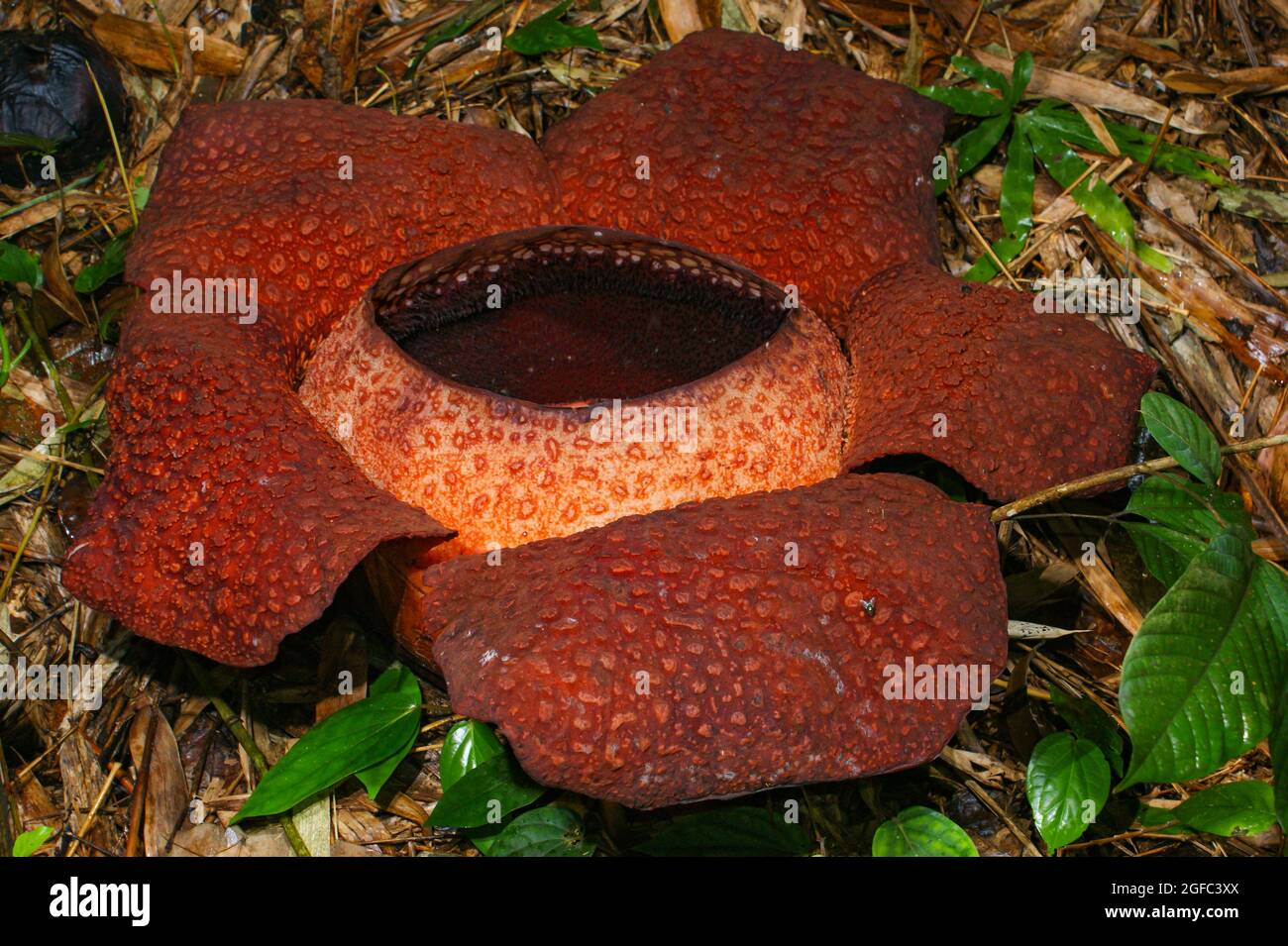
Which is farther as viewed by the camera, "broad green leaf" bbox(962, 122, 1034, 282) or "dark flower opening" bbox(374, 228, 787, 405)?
"broad green leaf" bbox(962, 122, 1034, 282)

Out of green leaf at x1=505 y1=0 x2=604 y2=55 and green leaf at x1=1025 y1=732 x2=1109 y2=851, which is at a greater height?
green leaf at x1=505 y1=0 x2=604 y2=55

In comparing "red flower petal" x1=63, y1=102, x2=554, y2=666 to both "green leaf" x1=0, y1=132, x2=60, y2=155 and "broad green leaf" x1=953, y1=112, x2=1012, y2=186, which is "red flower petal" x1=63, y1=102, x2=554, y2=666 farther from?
"broad green leaf" x1=953, y1=112, x2=1012, y2=186

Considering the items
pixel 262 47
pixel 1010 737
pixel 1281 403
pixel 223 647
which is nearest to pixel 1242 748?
pixel 1010 737

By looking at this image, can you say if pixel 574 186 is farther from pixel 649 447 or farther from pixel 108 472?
pixel 108 472

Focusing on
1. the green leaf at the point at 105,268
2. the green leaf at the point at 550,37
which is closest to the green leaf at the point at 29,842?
the green leaf at the point at 105,268

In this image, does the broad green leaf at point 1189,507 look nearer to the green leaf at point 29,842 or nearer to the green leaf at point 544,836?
the green leaf at point 544,836
